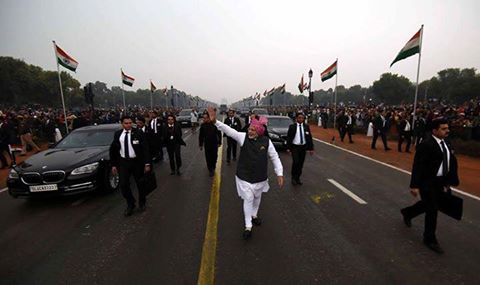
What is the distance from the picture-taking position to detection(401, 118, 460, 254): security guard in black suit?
4.05 m

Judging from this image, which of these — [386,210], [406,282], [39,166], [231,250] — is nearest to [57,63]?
[39,166]

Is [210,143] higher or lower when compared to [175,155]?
higher

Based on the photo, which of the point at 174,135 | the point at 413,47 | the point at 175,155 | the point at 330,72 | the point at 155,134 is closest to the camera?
the point at 174,135

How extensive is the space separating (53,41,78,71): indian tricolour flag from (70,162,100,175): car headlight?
34.6 feet

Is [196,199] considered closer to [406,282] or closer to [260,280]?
[260,280]

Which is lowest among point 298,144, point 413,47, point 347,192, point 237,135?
point 347,192

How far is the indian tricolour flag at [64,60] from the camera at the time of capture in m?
14.1

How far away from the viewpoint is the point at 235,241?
14.2 ft

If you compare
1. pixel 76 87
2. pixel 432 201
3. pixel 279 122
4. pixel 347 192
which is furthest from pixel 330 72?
pixel 76 87

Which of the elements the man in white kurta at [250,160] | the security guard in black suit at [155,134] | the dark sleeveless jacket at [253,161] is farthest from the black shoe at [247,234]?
the security guard in black suit at [155,134]

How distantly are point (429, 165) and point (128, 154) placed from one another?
16.1 ft

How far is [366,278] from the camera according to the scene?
133 inches

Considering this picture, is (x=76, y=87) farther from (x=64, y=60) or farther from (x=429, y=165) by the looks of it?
(x=429, y=165)

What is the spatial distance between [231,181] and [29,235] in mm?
4504
